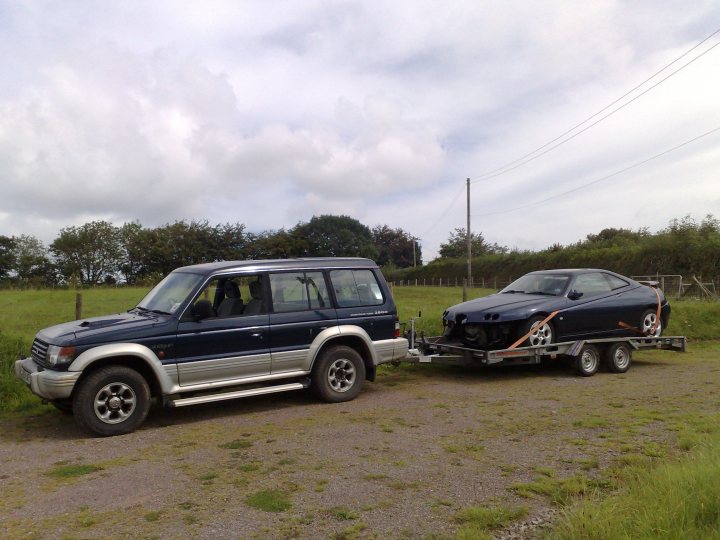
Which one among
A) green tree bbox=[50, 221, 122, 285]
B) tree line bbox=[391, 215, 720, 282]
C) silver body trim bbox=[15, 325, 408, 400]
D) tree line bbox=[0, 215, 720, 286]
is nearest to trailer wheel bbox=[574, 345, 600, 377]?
silver body trim bbox=[15, 325, 408, 400]

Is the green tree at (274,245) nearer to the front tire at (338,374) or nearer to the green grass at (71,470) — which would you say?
the front tire at (338,374)

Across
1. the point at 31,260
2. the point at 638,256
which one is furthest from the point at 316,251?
the point at 31,260

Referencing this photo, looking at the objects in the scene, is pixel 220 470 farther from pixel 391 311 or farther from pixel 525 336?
pixel 525 336

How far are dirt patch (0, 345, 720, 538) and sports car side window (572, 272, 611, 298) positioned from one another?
2052mm

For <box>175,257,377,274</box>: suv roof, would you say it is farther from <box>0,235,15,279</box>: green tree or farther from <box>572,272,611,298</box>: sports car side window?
<box>0,235,15,279</box>: green tree

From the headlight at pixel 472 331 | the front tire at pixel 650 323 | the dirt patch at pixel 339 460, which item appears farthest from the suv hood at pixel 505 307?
the front tire at pixel 650 323

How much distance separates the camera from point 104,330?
21.8ft

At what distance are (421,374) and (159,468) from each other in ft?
18.9

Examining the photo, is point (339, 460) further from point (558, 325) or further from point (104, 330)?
point (558, 325)

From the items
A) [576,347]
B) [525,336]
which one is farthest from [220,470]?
[576,347]

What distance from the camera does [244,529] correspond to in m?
3.97

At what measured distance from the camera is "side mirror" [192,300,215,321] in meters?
7.16

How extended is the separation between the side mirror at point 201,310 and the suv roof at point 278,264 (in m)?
0.55

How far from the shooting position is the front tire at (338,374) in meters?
7.91
